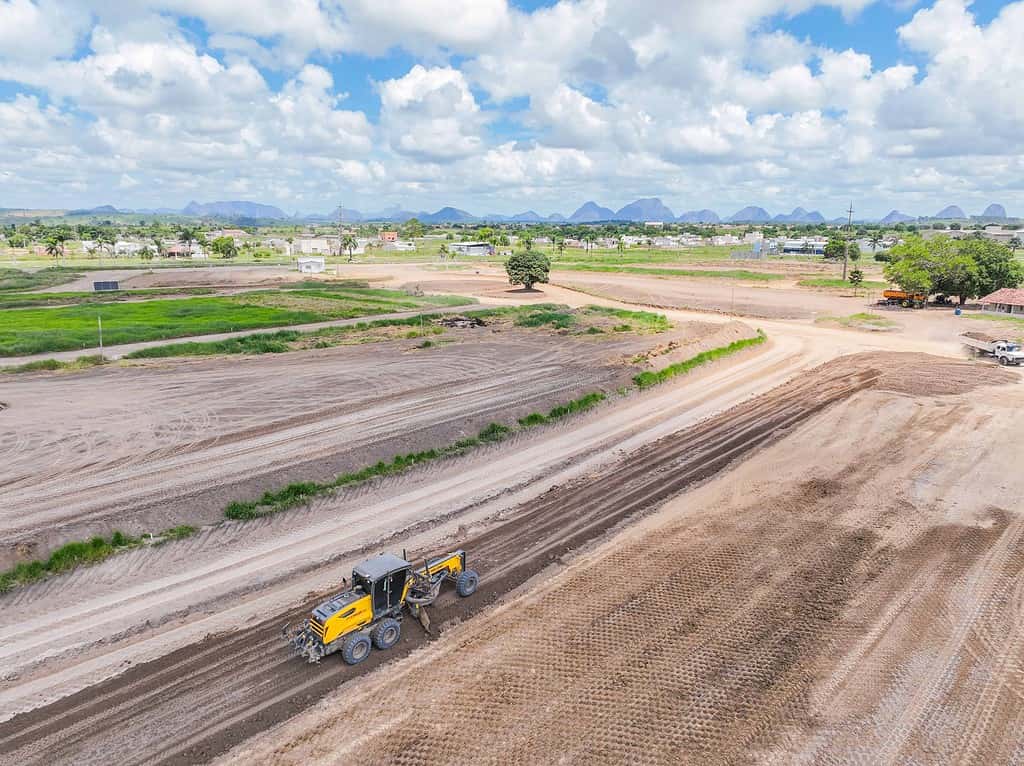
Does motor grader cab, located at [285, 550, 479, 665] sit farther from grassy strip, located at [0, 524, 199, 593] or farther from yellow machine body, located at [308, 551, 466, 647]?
grassy strip, located at [0, 524, 199, 593]

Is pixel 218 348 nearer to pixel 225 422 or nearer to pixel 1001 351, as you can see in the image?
pixel 225 422

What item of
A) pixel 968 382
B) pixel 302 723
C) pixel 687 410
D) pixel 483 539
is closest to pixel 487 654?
pixel 302 723

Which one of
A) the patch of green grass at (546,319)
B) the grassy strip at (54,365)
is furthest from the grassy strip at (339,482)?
the patch of green grass at (546,319)

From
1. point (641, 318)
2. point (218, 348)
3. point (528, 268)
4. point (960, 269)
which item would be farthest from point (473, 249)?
point (218, 348)

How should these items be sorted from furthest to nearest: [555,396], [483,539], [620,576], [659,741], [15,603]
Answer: [555,396] < [483,539] < [620,576] < [15,603] < [659,741]

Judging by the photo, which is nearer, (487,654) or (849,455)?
(487,654)

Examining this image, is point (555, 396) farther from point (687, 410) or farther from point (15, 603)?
point (15, 603)
